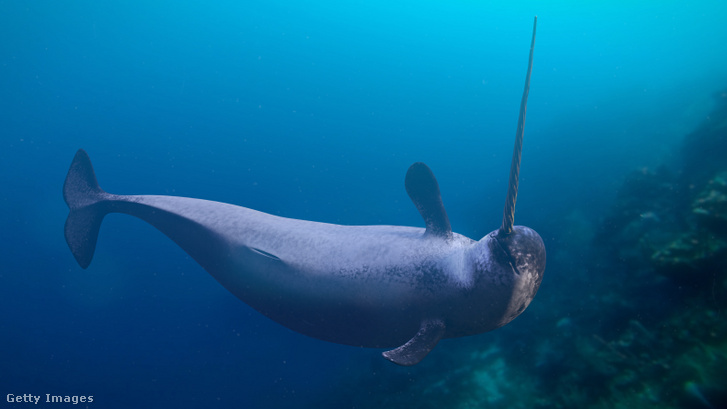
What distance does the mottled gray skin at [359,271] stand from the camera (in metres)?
2.76

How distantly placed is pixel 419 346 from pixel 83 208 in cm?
547

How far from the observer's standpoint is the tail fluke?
4.85 m

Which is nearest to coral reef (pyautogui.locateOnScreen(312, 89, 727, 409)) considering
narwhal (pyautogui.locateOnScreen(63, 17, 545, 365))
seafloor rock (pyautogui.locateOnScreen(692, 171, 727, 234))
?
seafloor rock (pyautogui.locateOnScreen(692, 171, 727, 234))

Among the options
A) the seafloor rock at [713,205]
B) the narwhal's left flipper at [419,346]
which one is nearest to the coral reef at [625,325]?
the seafloor rock at [713,205]

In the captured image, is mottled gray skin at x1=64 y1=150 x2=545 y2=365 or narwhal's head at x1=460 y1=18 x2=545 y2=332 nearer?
narwhal's head at x1=460 y1=18 x2=545 y2=332

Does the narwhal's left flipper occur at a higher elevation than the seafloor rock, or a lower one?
lower

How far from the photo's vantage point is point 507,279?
266cm

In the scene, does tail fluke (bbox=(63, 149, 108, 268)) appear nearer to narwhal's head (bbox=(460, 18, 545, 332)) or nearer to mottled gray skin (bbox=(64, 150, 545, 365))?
mottled gray skin (bbox=(64, 150, 545, 365))

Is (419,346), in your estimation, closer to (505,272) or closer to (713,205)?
(505,272)

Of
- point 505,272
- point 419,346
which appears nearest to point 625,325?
point 505,272

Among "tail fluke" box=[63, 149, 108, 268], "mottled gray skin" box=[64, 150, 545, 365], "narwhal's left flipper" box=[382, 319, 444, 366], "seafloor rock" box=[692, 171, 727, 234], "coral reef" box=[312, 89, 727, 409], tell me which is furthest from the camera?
"tail fluke" box=[63, 149, 108, 268]

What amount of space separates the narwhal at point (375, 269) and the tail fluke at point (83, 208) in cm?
113

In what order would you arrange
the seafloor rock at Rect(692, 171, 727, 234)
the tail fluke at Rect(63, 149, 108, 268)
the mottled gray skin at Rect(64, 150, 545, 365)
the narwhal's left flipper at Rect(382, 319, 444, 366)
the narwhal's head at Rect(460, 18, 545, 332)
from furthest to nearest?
the tail fluke at Rect(63, 149, 108, 268) → the seafloor rock at Rect(692, 171, 727, 234) → the mottled gray skin at Rect(64, 150, 545, 365) → the narwhal's head at Rect(460, 18, 545, 332) → the narwhal's left flipper at Rect(382, 319, 444, 366)

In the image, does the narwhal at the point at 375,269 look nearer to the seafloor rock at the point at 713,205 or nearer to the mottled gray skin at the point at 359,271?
the mottled gray skin at the point at 359,271
